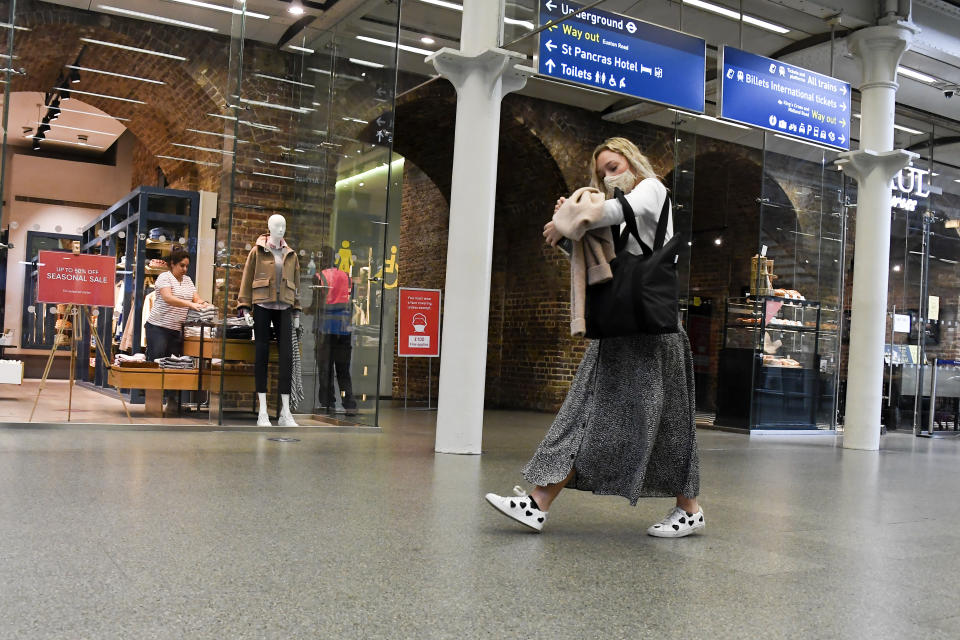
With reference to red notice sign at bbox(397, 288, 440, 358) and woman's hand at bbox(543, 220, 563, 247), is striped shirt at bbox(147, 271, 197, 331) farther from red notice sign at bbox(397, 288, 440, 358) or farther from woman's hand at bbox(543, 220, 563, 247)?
woman's hand at bbox(543, 220, 563, 247)

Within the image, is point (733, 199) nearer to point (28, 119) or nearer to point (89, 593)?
point (28, 119)

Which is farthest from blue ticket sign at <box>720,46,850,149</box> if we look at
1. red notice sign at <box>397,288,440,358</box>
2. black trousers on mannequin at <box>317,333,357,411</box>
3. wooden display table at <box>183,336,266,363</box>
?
wooden display table at <box>183,336,266,363</box>

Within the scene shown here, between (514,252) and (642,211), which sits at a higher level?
(514,252)

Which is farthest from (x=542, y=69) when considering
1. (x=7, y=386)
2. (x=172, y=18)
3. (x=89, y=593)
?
(x=7, y=386)

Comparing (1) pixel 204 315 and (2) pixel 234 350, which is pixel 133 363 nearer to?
(1) pixel 204 315

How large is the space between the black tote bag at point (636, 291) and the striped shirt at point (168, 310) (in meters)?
6.95

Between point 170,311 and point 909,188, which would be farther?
point 909,188

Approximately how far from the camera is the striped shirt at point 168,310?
31.9ft

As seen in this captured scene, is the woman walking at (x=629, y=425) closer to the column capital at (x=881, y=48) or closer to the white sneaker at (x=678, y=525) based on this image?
the white sneaker at (x=678, y=525)

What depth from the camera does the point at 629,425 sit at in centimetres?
376

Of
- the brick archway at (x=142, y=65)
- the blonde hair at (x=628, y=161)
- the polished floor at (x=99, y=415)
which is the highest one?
the brick archway at (x=142, y=65)

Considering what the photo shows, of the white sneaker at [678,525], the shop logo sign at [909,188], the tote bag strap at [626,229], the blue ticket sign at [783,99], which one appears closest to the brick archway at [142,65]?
the blue ticket sign at [783,99]

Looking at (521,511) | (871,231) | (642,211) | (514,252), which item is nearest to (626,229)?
(642,211)

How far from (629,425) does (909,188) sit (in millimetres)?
12312
